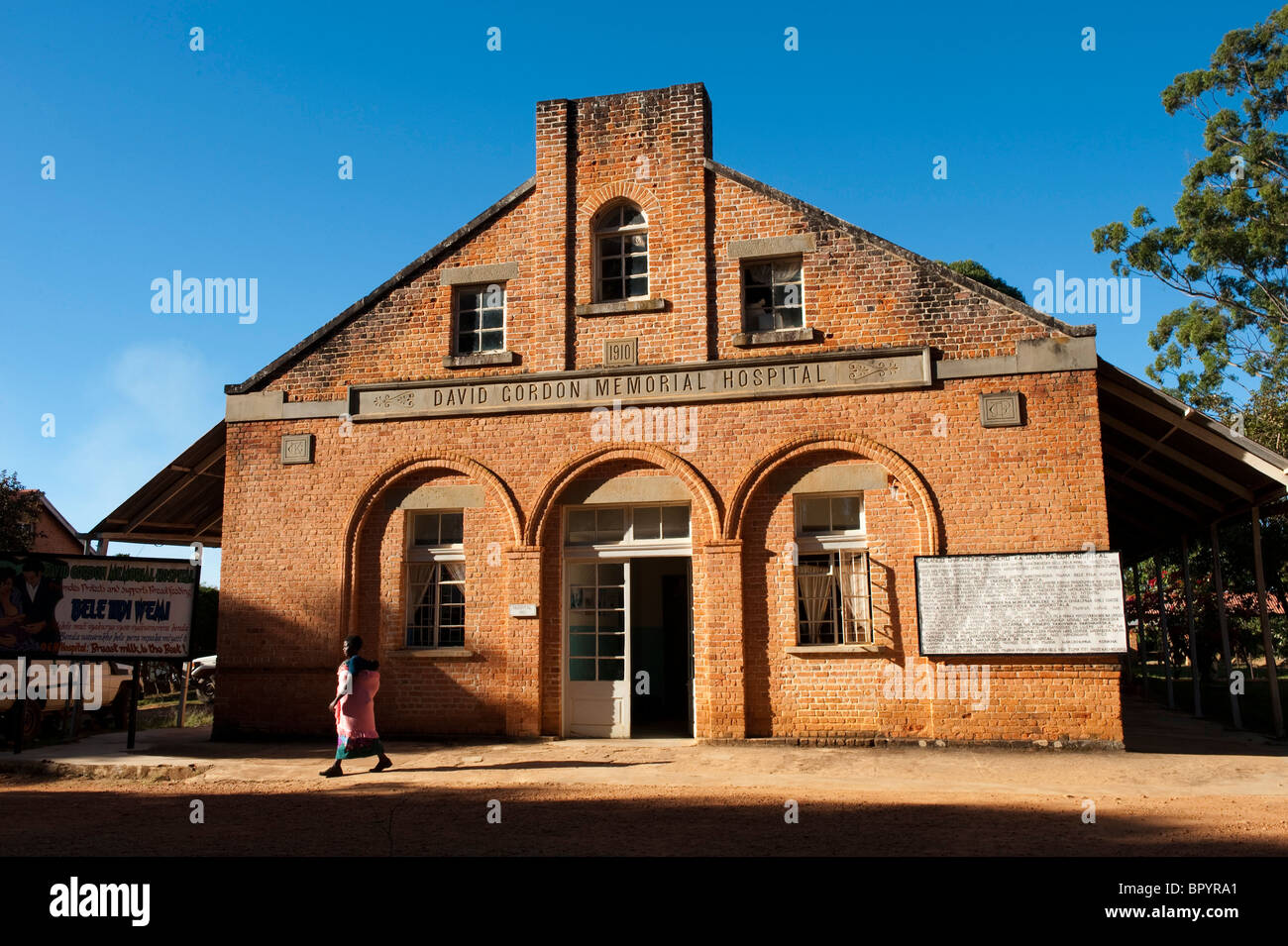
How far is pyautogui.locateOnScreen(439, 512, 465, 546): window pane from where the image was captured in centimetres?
1376

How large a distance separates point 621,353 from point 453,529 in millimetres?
3385

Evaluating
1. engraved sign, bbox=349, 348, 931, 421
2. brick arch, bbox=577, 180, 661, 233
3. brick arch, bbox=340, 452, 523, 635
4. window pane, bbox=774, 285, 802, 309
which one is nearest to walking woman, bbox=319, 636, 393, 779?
brick arch, bbox=340, 452, 523, 635

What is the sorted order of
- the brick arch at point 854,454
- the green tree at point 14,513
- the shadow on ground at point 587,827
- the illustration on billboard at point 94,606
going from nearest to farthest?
the shadow on ground at point 587,827 → the brick arch at point 854,454 → the illustration on billboard at point 94,606 → the green tree at point 14,513

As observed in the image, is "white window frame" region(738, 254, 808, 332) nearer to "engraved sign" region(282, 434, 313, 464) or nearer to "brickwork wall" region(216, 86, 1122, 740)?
"brickwork wall" region(216, 86, 1122, 740)

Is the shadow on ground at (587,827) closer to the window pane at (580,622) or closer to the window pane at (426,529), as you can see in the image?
the window pane at (580,622)

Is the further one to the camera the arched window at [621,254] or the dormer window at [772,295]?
the arched window at [621,254]

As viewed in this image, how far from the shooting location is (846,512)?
496 inches

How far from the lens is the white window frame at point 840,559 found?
40.1 ft

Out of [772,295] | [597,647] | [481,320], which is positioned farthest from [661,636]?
[772,295]

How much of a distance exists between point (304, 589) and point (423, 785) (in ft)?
16.1

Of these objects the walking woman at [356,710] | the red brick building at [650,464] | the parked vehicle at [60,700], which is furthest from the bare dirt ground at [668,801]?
the parked vehicle at [60,700]

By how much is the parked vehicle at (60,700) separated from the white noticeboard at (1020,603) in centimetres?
1118

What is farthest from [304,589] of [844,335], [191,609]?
[844,335]

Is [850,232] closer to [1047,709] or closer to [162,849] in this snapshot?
[1047,709]
